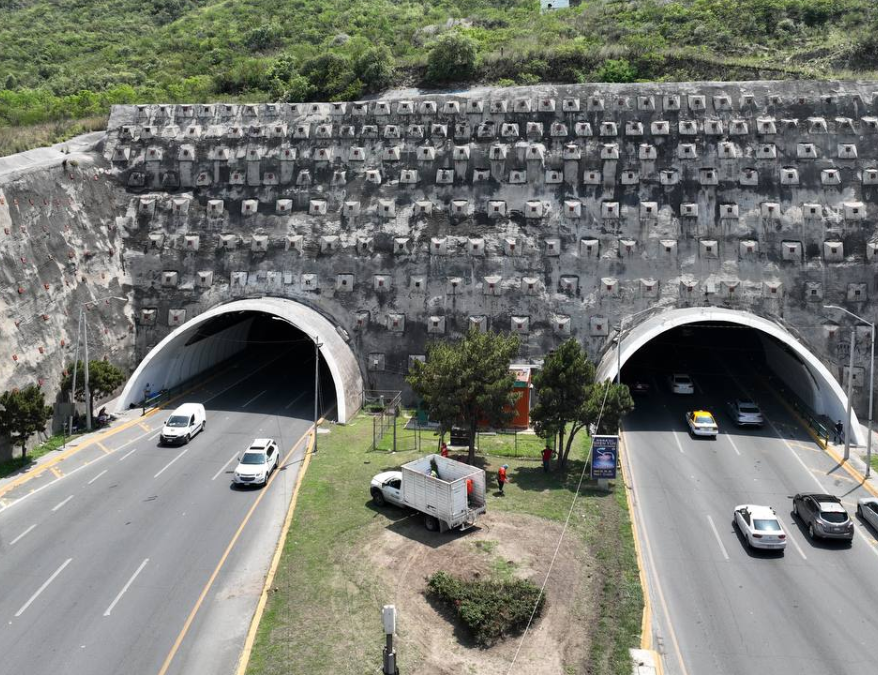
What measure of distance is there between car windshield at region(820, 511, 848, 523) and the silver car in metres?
13.2

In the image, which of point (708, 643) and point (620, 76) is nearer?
point (708, 643)

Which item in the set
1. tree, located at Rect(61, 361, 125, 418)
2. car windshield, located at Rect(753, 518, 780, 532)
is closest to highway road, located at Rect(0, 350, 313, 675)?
tree, located at Rect(61, 361, 125, 418)

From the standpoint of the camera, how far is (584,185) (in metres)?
50.2

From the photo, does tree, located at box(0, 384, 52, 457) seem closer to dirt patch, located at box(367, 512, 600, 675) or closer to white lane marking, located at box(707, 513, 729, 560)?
dirt patch, located at box(367, 512, 600, 675)

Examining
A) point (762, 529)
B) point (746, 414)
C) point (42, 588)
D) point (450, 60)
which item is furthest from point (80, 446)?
point (450, 60)

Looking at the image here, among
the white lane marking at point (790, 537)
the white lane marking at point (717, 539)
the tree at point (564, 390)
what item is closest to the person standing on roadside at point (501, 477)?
the tree at point (564, 390)

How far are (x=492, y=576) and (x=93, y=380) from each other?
89.1 ft

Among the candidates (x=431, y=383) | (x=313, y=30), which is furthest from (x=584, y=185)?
(x=313, y=30)

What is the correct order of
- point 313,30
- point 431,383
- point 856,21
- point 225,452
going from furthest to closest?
point 313,30
point 856,21
point 225,452
point 431,383

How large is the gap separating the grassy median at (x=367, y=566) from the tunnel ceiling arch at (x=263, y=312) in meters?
6.55

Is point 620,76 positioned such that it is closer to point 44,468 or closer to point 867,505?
point 867,505

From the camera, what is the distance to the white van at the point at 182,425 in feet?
134

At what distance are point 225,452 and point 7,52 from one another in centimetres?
7003

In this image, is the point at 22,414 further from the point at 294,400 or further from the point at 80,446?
the point at 294,400
